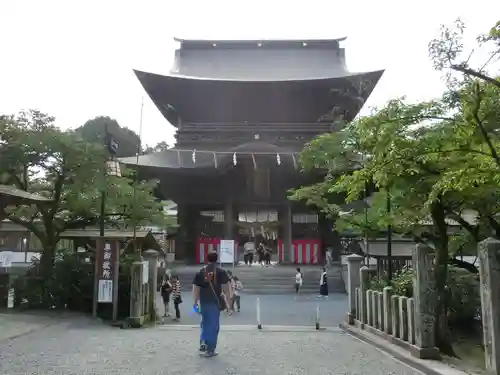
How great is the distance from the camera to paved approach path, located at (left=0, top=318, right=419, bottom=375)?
631 centimetres

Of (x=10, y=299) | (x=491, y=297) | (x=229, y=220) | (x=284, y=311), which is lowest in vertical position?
(x=284, y=311)

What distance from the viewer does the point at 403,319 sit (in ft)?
27.5

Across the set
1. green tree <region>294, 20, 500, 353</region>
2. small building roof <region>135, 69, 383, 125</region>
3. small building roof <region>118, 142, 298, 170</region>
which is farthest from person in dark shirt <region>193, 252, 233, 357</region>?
small building roof <region>135, 69, 383, 125</region>

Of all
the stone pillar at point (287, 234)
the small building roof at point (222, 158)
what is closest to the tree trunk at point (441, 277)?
the small building roof at point (222, 158)

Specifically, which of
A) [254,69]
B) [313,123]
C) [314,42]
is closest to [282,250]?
[313,123]

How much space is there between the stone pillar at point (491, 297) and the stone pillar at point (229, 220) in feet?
69.7

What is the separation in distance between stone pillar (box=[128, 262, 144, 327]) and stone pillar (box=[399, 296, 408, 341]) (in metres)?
6.09

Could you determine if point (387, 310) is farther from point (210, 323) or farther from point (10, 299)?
point (10, 299)

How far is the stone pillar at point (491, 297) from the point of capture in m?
5.79

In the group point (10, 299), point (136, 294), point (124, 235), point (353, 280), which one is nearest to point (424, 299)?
point (353, 280)

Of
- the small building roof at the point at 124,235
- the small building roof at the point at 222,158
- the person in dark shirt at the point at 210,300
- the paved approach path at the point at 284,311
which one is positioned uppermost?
the small building roof at the point at 222,158

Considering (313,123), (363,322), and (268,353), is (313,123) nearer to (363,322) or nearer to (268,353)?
Answer: (363,322)

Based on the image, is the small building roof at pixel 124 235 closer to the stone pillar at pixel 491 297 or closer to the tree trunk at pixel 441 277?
the tree trunk at pixel 441 277

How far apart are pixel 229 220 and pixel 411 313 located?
19.8 meters
